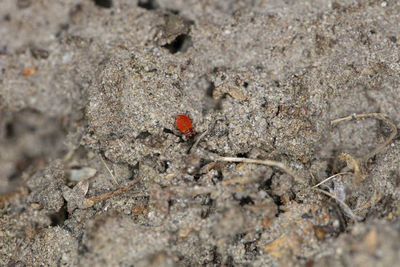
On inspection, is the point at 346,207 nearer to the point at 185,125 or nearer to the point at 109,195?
the point at 185,125

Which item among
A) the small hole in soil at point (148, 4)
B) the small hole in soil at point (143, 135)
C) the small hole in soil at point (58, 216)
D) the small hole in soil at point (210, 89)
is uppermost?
the small hole in soil at point (148, 4)

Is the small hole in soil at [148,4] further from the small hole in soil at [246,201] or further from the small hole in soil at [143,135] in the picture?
the small hole in soil at [246,201]

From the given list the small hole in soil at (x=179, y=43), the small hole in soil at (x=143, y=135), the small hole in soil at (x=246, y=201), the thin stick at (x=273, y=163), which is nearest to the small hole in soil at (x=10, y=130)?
the small hole in soil at (x=143, y=135)

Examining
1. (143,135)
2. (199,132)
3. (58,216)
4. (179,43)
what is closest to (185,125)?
→ (199,132)

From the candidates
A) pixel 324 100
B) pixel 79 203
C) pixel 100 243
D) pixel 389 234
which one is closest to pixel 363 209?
pixel 389 234

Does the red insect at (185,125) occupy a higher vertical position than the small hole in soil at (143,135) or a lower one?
higher

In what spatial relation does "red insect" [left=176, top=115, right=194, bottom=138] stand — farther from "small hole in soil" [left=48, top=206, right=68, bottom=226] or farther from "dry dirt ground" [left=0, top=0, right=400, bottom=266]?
"small hole in soil" [left=48, top=206, right=68, bottom=226]

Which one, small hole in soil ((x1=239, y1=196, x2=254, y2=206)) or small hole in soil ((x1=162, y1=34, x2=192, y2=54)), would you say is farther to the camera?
small hole in soil ((x1=162, y1=34, x2=192, y2=54))

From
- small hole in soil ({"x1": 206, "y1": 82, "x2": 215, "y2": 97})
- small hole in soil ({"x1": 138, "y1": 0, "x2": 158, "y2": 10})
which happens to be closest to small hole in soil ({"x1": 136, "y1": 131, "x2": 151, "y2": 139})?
small hole in soil ({"x1": 206, "y1": 82, "x2": 215, "y2": 97})
